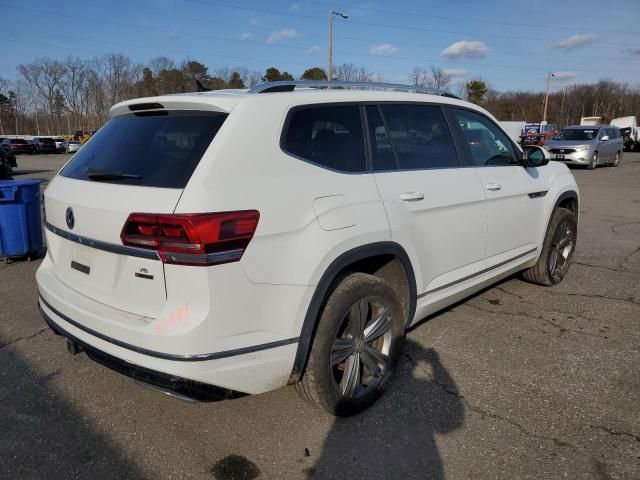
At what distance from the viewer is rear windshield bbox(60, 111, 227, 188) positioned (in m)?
2.27

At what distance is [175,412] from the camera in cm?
288

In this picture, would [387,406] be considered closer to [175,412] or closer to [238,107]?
[175,412]

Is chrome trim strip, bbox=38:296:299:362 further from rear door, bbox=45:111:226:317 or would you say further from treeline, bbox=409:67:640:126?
treeline, bbox=409:67:640:126

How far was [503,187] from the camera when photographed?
3.89m

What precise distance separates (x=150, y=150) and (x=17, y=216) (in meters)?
4.39

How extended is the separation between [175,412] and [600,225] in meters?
8.42

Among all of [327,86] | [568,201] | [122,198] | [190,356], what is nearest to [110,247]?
[122,198]

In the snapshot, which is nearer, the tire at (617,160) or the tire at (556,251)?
the tire at (556,251)

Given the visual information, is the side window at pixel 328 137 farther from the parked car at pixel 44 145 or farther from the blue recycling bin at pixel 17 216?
the parked car at pixel 44 145

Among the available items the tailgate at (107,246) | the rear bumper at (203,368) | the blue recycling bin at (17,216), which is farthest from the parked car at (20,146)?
the rear bumper at (203,368)

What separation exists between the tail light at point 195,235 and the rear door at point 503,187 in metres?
2.20

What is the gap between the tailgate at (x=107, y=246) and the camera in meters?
2.16

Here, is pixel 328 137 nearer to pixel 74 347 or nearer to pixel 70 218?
pixel 70 218

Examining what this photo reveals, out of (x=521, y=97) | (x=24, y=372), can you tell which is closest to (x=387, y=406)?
(x=24, y=372)
